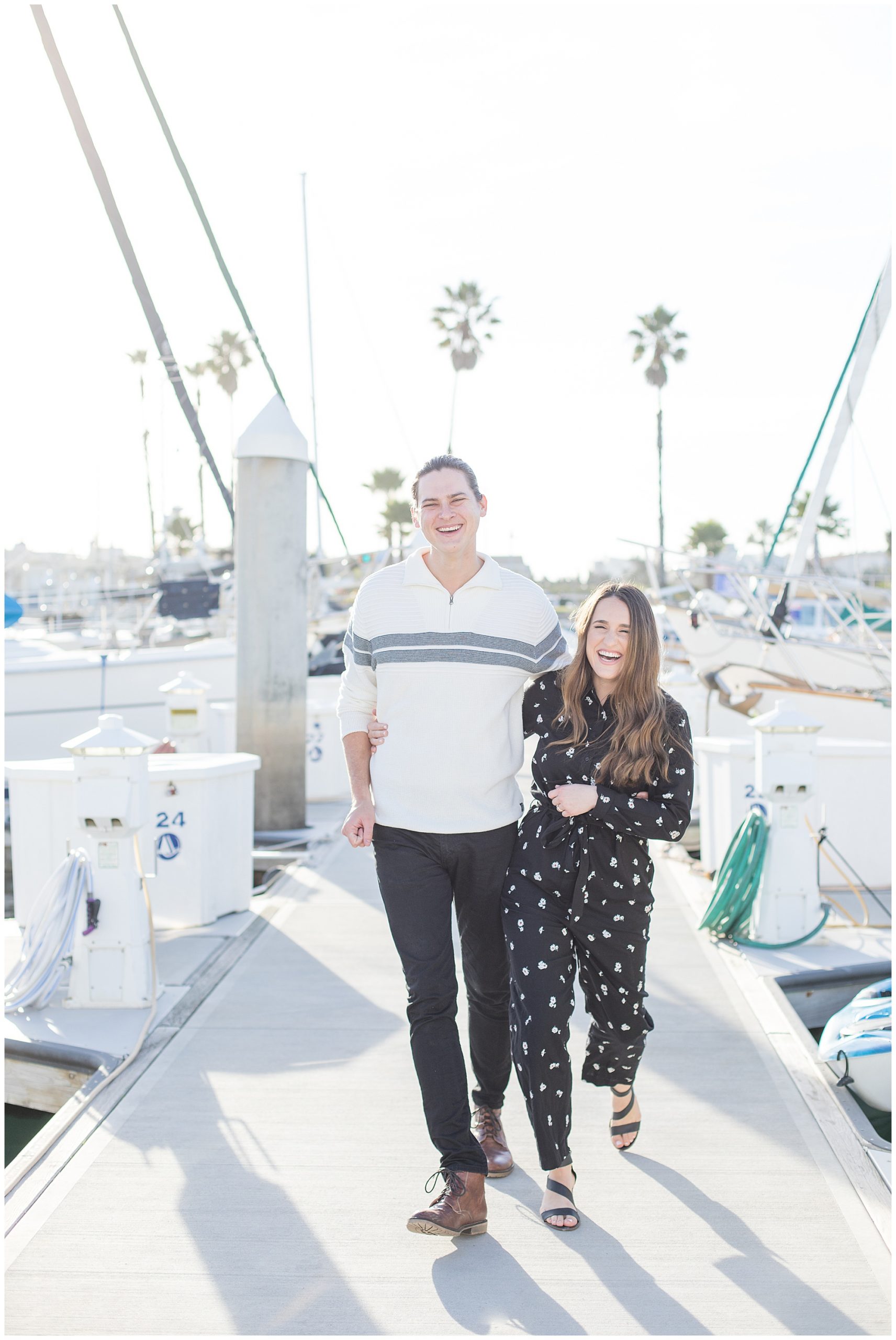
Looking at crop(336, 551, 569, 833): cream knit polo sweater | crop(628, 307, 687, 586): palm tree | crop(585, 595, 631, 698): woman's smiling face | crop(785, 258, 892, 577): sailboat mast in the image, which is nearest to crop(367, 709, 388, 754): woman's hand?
crop(336, 551, 569, 833): cream knit polo sweater

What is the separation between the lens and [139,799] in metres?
4.43

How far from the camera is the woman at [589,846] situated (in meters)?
2.79

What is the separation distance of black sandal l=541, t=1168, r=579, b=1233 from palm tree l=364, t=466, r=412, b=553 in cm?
3995

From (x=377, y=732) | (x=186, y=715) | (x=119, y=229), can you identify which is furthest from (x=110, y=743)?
(x=119, y=229)

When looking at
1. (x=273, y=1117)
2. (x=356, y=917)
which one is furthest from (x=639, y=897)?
(x=356, y=917)

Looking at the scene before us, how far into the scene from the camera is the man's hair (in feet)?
9.69

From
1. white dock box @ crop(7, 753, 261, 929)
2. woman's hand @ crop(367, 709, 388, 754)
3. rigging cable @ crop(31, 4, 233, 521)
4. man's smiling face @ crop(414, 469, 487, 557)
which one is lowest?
white dock box @ crop(7, 753, 261, 929)

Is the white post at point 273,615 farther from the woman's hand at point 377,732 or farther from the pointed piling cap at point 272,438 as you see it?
the woman's hand at point 377,732

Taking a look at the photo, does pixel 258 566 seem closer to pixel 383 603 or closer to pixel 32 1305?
pixel 383 603

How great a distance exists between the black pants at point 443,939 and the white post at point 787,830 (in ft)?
8.71

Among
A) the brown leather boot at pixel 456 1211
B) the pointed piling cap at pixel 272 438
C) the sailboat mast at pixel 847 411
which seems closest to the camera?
the brown leather boot at pixel 456 1211

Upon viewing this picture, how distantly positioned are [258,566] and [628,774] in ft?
19.9

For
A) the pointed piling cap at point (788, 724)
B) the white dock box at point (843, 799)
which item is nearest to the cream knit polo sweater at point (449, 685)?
the pointed piling cap at point (788, 724)

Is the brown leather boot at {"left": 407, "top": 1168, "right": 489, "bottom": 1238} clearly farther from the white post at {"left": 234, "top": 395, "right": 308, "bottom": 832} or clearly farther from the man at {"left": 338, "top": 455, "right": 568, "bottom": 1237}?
the white post at {"left": 234, "top": 395, "right": 308, "bottom": 832}
